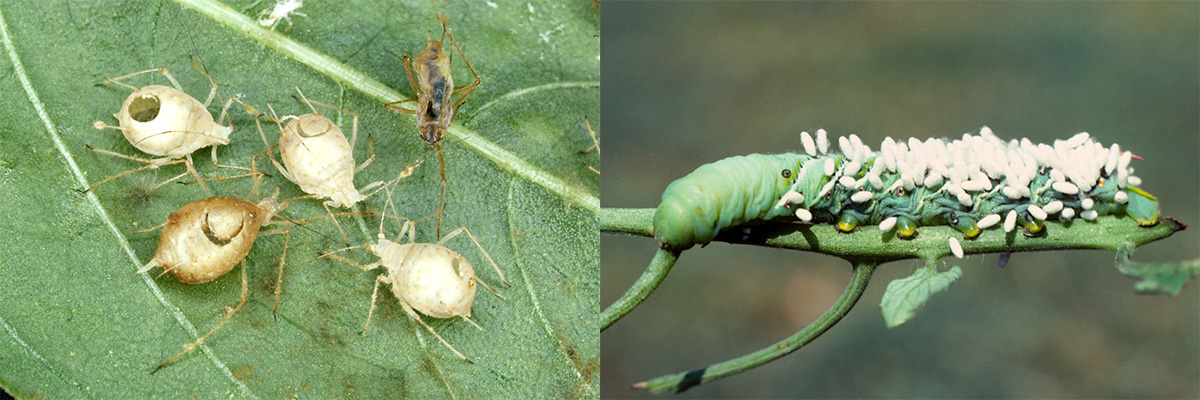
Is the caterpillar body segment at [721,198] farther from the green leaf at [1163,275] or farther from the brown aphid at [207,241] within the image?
the brown aphid at [207,241]

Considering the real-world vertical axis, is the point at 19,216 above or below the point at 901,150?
below

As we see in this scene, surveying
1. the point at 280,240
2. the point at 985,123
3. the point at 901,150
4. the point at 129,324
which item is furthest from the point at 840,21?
the point at 129,324

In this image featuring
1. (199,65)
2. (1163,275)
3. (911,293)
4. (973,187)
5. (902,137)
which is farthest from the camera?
(902,137)

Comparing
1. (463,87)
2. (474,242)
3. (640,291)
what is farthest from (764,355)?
(463,87)

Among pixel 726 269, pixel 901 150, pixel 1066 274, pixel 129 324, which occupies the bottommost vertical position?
pixel 726 269

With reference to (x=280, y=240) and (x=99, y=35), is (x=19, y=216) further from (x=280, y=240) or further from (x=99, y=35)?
(x=280, y=240)

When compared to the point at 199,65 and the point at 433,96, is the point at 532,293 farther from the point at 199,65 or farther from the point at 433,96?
the point at 199,65

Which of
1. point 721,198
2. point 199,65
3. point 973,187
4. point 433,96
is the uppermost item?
point 973,187
